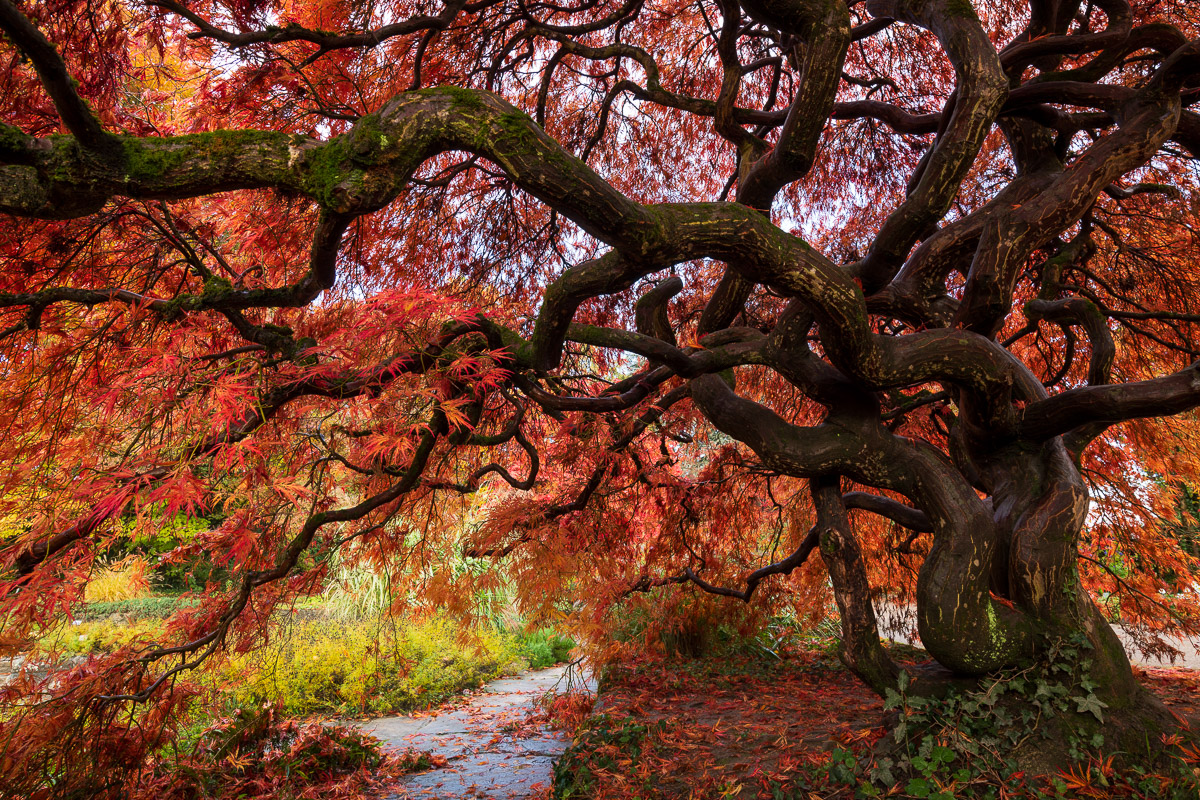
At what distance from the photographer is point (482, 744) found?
5.16 m

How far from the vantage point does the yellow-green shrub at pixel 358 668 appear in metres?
5.71

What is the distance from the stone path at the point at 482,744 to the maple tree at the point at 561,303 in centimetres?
106

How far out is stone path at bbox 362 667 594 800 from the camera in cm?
411

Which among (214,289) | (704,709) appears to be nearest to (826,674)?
(704,709)

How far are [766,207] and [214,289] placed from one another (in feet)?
8.41

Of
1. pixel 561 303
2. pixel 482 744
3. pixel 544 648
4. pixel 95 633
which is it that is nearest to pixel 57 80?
pixel 561 303

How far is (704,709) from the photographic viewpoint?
14.6ft

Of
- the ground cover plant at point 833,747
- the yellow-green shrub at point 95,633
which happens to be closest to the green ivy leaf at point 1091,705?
the ground cover plant at point 833,747

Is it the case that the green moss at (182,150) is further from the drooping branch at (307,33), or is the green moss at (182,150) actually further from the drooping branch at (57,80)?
the drooping branch at (307,33)

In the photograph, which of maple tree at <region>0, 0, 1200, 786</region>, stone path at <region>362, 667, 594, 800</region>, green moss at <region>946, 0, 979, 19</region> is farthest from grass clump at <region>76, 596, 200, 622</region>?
green moss at <region>946, 0, 979, 19</region>

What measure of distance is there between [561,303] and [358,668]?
17.6ft

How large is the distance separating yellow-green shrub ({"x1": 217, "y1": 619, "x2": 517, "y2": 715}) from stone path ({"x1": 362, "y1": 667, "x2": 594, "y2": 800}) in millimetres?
318

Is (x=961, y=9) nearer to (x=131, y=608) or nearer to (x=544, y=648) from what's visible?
(x=544, y=648)

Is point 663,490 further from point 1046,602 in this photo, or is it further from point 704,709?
point 1046,602
